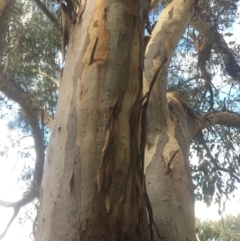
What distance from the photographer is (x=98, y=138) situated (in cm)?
126

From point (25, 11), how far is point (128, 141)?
4.82 meters

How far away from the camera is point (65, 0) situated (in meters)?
1.73

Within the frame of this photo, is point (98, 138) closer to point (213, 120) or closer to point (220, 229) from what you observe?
point (213, 120)

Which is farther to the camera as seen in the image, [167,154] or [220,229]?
[220,229]

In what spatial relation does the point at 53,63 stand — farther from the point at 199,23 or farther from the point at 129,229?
the point at 129,229

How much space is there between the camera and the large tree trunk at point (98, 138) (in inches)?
44.1

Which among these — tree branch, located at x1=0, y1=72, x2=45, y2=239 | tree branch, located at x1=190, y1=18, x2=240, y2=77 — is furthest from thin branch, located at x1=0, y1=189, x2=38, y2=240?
tree branch, located at x1=190, y1=18, x2=240, y2=77

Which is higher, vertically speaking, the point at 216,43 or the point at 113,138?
the point at 216,43

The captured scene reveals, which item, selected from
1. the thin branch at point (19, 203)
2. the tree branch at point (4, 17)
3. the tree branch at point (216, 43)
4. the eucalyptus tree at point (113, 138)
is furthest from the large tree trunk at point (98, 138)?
the tree branch at point (216, 43)

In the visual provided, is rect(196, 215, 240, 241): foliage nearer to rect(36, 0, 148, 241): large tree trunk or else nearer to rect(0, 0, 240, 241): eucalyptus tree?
rect(0, 0, 240, 241): eucalyptus tree

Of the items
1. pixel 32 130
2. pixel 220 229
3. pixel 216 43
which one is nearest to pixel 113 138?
pixel 32 130

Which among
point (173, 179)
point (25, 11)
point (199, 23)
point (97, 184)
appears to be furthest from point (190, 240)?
point (25, 11)

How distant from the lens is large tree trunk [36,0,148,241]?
3.67ft

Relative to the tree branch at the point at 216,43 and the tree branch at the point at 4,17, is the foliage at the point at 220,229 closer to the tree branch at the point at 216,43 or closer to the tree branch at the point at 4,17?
the tree branch at the point at 216,43
